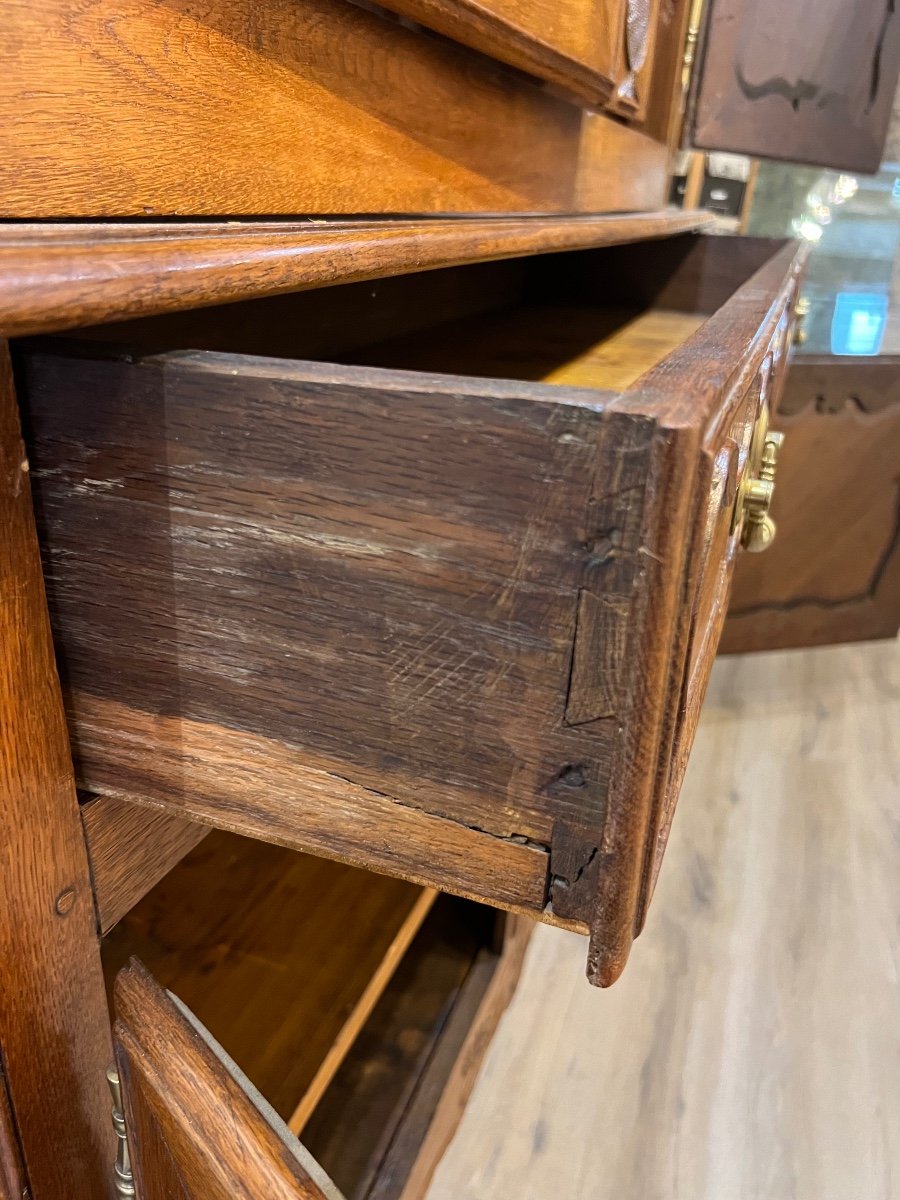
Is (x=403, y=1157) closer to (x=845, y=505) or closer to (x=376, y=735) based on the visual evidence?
(x=376, y=735)

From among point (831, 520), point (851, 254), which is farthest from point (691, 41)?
point (851, 254)

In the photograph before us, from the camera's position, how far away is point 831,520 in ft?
5.86

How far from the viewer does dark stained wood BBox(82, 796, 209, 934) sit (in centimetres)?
45

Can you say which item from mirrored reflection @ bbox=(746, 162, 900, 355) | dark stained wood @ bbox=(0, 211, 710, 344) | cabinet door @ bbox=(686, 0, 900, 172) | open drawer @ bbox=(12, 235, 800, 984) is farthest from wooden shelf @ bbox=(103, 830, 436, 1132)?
mirrored reflection @ bbox=(746, 162, 900, 355)

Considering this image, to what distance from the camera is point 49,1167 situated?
45cm

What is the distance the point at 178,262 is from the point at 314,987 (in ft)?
2.64

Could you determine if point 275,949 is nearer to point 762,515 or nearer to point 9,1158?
point 9,1158

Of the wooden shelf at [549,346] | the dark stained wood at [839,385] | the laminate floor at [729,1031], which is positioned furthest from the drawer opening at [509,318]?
the laminate floor at [729,1031]

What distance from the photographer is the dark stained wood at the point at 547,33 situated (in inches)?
19.0

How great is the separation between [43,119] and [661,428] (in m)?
0.23

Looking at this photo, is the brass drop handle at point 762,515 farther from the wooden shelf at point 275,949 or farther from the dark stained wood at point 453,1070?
the dark stained wood at point 453,1070

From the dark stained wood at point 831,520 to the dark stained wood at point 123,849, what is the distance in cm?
144

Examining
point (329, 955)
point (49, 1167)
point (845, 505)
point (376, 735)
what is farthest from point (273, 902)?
point (845, 505)

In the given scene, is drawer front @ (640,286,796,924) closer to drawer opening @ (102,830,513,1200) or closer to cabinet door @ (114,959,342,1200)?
cabinet door @ (114,959,342,1200)
